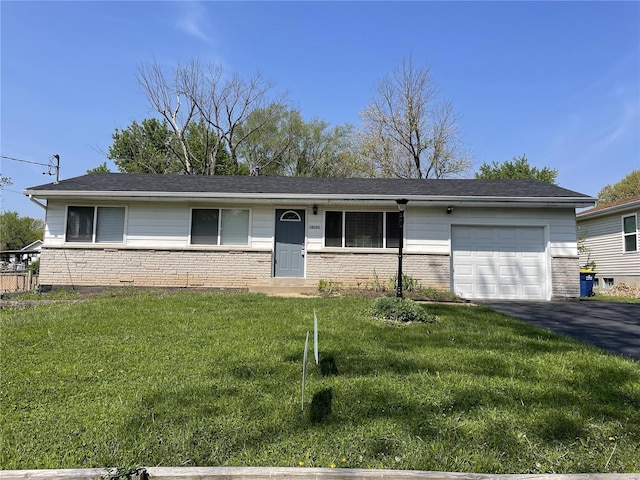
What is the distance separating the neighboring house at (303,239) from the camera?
10.9 m

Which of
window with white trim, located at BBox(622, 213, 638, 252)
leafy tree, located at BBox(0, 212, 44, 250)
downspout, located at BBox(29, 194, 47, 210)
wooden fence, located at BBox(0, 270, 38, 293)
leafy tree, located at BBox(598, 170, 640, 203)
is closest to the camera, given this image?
→ downspout, located at BBox(29, 194, 47, 210)

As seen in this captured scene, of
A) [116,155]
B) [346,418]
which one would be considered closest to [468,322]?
[346,418]

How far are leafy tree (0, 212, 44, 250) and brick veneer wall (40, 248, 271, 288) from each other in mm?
50457

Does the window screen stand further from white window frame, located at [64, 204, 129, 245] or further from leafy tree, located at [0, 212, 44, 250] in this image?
leafy tree, located at [0, 212, 44, 250]

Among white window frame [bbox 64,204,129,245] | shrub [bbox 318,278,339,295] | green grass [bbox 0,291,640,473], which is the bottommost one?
green grass [bbox 0,291,640,473]

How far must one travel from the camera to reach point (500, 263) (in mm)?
11062

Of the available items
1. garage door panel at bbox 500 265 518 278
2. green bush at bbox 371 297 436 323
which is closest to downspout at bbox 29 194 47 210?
green bush at bbox 371 297 436 323

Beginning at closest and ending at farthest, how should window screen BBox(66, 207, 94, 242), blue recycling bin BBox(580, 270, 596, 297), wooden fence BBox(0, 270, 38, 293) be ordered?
wooden fence BBox(0, 270, 38, 293) < window screen BBox(66, 207, 94, 242) < blue recycling bin BBox(580, 270, 596, 297)

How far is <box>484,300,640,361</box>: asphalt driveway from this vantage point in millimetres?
Result: 5673

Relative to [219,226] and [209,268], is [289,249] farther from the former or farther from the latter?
[209,268]

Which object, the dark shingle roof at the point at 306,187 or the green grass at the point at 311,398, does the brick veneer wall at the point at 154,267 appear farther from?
the green grass at the point at 311,398

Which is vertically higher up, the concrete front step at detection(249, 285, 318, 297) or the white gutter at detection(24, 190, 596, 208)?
the white gutter at detection(24, 190, 596, 208)

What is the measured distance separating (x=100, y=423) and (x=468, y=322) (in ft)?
18.4

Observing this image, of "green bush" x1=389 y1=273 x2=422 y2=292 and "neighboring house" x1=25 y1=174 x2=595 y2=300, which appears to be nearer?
"green bush" x1=389 y1=273 x2=422 y2=292
